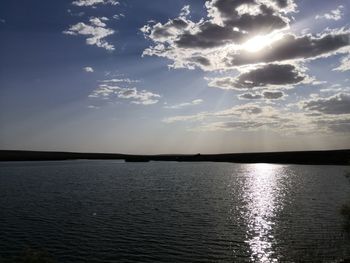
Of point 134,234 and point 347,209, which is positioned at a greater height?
point 347,209

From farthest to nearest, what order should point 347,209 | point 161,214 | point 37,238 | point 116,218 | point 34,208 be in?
1. point 34,208
2. point 161,214
3. point 116,218
4. point 37,238
5. point 347,209

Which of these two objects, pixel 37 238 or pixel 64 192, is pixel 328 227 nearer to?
pixel 37 238

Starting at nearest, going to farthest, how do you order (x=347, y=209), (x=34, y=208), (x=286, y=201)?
(x=347, y=209), (x=34, y=208), (x=286, y=201)

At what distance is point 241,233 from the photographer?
4381 centimetres

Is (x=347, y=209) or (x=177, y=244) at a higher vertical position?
(x=347, y=209)

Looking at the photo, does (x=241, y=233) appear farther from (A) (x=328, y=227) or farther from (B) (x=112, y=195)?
(B) (x=112, y=195)

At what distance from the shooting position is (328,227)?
45.7 meters

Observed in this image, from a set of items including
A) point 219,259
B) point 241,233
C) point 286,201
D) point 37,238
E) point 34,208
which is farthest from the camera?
point 286,201

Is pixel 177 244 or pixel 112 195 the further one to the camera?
pixel 112 195

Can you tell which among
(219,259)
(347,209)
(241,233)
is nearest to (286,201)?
(241,233)

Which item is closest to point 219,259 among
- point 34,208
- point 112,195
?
point 34,208

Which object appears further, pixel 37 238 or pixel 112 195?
pixel 112 195

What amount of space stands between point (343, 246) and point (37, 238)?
28.6 metres

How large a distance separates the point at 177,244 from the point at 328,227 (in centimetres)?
1784
